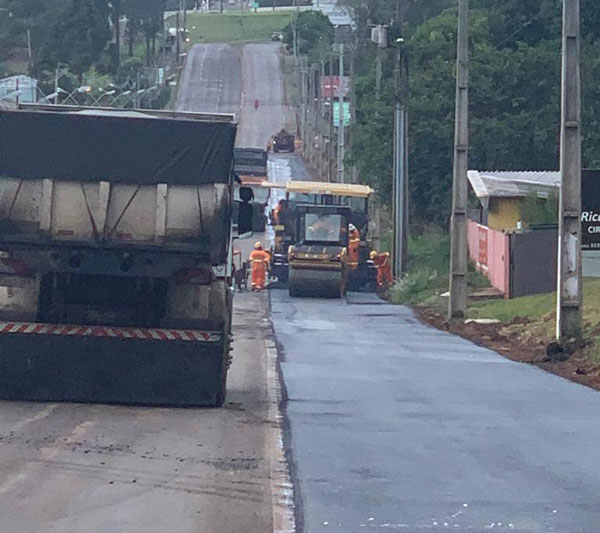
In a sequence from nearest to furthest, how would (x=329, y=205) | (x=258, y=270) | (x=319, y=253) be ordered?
(x=319, y=253), (x=329, y=205), (x=258, y=270)

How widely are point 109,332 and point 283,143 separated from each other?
3511 inches

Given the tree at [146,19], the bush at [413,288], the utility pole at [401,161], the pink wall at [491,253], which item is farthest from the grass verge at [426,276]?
the tree at [146,19]

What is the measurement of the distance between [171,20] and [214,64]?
3559cm

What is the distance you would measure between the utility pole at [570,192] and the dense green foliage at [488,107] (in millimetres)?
26262

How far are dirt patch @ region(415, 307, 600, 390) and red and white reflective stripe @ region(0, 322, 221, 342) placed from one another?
20.5ft

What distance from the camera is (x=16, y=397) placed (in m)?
16.1

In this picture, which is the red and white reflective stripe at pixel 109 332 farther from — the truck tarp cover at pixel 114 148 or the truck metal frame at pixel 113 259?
the truck tarp cover at pixel 114 148

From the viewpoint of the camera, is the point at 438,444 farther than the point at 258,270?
No

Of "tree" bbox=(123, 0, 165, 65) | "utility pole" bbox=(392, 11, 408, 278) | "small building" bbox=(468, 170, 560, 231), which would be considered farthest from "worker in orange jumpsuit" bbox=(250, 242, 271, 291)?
"tree" bbox=(123, 0, 165, 65)

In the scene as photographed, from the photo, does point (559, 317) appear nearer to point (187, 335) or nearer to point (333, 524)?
point (187, 335)

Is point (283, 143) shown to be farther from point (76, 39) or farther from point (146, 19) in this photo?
point (146, 19)

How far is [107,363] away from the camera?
634 inches

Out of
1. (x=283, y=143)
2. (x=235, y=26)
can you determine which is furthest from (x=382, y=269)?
(x=235, y=26)

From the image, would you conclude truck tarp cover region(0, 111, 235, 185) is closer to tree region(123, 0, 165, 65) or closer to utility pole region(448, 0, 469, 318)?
utility pole region(448, 0, 469, 318)
